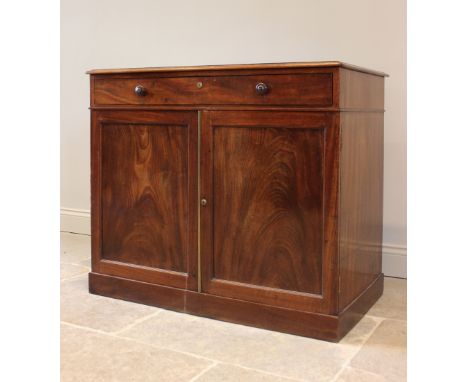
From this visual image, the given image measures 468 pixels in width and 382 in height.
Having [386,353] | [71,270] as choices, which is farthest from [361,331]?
[71,270]

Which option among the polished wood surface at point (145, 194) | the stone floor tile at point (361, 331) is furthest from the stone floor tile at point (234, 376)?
the polished wood surface at point (145, 194)

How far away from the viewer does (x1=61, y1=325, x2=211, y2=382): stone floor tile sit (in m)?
1.79

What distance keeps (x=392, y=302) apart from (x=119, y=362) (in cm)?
119

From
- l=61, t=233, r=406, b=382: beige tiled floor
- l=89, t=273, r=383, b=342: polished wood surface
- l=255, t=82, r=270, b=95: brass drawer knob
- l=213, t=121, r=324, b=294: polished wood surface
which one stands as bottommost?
l=61, t=233, r=406, b=382: beige tiled floor

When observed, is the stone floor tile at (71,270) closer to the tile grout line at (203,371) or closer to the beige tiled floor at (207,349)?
the beige tiled floor at (207,349)

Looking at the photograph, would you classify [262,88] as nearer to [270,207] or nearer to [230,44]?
[270,207]

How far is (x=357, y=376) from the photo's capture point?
1.79 metres

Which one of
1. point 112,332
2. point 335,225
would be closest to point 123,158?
point 112,332

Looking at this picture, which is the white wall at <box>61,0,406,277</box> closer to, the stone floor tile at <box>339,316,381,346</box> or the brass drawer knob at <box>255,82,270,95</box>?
the stone floor tile at <box>339,316,381,346</box>

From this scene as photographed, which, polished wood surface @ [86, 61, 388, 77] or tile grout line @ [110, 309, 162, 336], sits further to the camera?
tile grout line @ [110, 309, 162, 336]

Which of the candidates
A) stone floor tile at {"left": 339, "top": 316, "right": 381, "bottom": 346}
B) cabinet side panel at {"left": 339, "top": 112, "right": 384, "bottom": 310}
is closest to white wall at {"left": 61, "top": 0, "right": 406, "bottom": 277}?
cabinet side panel at {"left": 339, "top": 112, "right": 384, "bottom": 310}

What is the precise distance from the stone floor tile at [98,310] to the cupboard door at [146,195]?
12 cm

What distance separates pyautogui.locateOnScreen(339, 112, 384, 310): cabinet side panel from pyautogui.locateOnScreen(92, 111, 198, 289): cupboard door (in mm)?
588
